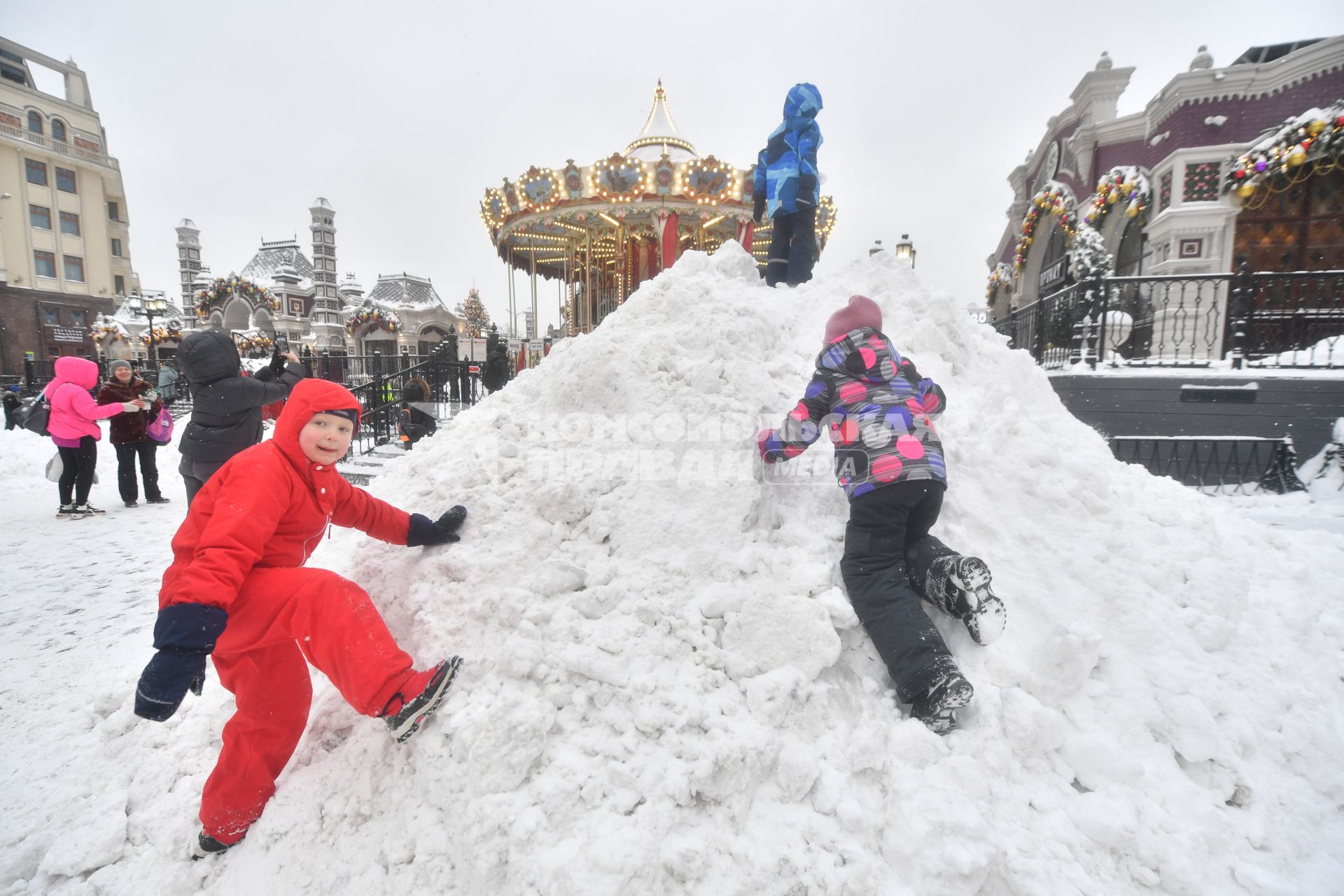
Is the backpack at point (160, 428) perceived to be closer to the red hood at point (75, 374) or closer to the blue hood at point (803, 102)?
the red hood at point (75, 374)

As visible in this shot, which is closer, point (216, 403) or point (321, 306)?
point (216, 403)

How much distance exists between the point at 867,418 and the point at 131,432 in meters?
8.41

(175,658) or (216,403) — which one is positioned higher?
(216,403)

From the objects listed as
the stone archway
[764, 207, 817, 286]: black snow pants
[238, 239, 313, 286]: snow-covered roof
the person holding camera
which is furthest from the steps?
[238, 239, 313, 286]: snow-covered roof

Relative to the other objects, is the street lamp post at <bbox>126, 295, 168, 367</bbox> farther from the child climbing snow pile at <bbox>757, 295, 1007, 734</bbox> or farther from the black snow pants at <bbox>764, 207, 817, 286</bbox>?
the child climbing snow pile at <bbox>757, 295, 1007, 734</bbox>

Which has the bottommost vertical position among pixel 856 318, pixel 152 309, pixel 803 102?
pixel 856 318

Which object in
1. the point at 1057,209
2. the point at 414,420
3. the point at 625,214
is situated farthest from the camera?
the point at 1057,209

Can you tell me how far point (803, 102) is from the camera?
17.3 ft

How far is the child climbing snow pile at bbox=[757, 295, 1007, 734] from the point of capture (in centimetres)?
201

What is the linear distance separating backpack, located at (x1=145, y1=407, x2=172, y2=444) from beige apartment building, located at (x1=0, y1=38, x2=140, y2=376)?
1245 inches

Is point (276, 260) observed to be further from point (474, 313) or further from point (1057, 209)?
point (1057, 209)

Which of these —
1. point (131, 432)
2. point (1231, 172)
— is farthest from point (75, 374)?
point (1231, 172)

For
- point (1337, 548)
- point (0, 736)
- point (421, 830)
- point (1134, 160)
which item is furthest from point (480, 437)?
point (1134, 160)

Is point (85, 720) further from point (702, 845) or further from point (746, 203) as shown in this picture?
point (746, 203)
